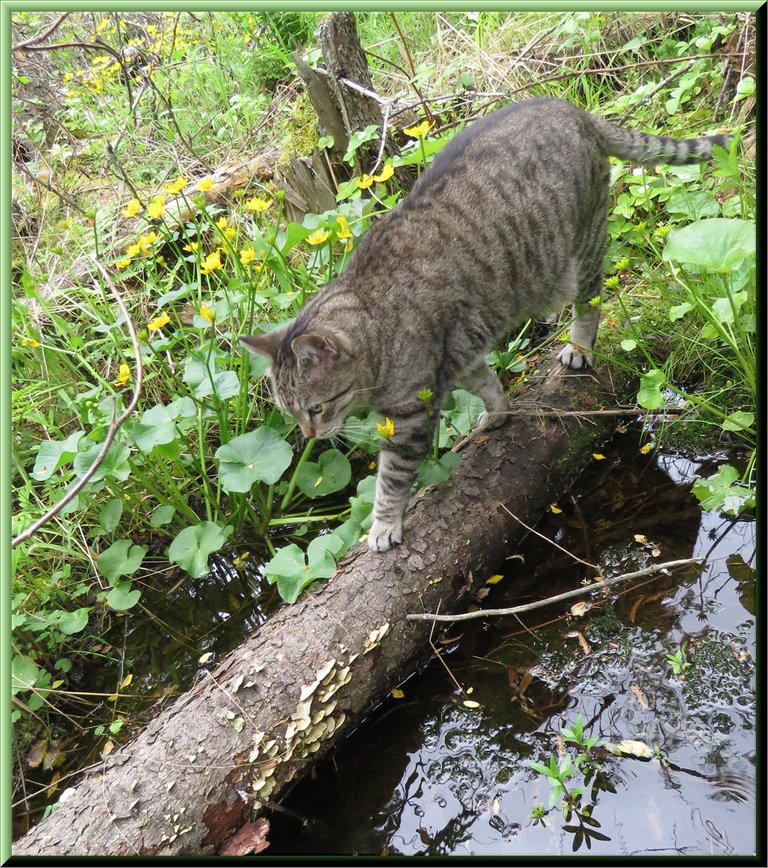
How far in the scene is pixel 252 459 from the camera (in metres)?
2.74

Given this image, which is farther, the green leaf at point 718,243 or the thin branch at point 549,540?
the thin branch at point 549,540

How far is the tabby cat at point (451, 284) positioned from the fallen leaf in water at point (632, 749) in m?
1.00

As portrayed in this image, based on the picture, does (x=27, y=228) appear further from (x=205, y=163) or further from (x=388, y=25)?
(x=388, y=25)

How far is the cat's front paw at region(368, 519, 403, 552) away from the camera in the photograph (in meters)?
2.47

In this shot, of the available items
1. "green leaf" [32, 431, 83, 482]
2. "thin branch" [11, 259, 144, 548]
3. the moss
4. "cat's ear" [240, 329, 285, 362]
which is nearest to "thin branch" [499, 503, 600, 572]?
"cat's ear" [240, 329, 285, 362]

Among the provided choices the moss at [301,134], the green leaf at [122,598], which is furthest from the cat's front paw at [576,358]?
the green leaf at [122,598]

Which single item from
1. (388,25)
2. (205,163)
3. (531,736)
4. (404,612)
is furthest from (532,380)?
(388,25)

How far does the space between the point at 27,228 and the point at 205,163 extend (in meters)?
1.48

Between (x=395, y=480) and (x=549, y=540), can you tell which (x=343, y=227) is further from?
(x=549, y=540)

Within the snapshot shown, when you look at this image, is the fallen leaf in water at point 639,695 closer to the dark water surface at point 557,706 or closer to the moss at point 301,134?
the dark water surface at point 557,706

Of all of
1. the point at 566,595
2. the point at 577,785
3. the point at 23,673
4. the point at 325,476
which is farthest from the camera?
the point at 325,476

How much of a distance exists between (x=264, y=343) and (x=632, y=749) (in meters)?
1.88

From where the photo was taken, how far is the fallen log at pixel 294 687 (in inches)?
74.4

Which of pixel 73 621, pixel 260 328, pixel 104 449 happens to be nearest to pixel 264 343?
pixel 260 328
